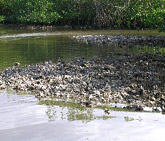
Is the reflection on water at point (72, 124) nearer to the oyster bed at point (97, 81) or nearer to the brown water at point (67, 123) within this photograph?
the brown water at point (67, 123)

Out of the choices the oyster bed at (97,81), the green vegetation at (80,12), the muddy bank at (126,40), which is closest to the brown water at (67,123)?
the oyster bed at (97,81)

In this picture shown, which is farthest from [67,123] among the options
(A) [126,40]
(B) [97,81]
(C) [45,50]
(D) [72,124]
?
(A) [126,40]

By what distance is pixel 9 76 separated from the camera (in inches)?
567

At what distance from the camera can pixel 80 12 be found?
4200 centimetres

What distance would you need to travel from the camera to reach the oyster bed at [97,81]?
11.2 meters

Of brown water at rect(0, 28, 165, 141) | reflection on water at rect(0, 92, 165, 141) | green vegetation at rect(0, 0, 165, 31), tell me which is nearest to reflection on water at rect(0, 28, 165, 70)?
brown water at rect(0, 28, 165, 141)

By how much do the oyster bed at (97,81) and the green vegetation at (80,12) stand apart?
19222 mm

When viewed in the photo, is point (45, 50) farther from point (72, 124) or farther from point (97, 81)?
point (72, 124)

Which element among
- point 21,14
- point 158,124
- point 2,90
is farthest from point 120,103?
point 21,14

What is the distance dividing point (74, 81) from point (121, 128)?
168 inches

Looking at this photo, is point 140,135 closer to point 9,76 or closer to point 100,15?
point 9,76

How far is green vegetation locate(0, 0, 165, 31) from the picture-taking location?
37409 mm

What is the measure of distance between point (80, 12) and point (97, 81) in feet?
97.7

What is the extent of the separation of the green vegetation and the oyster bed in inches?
757
